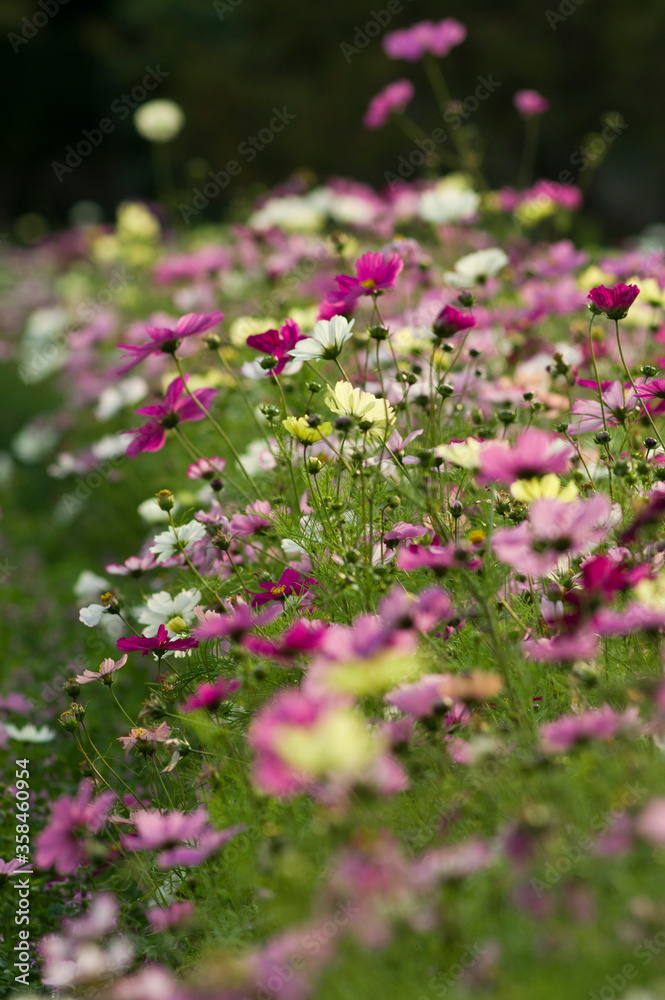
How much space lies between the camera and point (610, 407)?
1.51m

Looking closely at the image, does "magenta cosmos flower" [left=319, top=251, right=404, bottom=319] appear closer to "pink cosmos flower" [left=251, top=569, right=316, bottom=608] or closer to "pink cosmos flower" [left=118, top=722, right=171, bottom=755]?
"pink cosmos flower" [left=251, top=569, right=316, bottom=608]

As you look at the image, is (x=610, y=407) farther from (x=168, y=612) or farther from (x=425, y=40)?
(x=425, y=40)

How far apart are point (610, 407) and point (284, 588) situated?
0.65 m

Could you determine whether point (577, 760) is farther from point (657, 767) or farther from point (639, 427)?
point (639, 427)

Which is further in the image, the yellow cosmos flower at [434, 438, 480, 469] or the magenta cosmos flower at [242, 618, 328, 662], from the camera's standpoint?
the yellow cosmos flower at [434, 438, 480, 469]

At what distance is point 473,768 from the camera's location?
1.05 metres

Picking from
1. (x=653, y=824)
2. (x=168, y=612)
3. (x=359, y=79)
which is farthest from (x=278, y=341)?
(x=359, y=79)

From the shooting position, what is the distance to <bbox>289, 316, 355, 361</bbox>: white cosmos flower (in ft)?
4.64

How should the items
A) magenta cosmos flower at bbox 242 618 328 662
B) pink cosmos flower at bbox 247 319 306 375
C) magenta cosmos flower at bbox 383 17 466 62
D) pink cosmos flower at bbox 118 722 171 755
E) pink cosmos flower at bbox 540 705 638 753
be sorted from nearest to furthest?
pink cosmos flower at bbox 540 705 638 753, magenta cosmos flower at bbox 242 618 328 662, pink cosmos flower at bbox 118 722 171 755, pink cosmos flower at bbox 247 319 306 375, magenta cosmos flower at bbox 383 17 466 62

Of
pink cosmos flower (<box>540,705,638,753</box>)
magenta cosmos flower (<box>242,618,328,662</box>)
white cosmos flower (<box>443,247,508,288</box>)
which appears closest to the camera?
pink cosmos flower (<box>540,705,638,753</box>)

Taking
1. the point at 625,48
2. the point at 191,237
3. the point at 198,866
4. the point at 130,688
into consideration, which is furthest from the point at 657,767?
the point at 625,48

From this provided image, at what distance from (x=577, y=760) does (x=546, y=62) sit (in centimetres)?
832

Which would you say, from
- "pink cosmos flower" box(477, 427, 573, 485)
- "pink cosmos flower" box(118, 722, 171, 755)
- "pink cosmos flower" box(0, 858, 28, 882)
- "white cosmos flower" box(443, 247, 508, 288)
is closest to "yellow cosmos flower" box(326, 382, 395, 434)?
"pink cosmos flower" box(477, 427, 573, 485)

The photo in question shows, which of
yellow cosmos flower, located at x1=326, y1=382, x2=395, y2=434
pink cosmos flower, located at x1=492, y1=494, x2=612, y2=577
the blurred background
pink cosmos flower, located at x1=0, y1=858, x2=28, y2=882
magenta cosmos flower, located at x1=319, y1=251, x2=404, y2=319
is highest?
the blurred background
